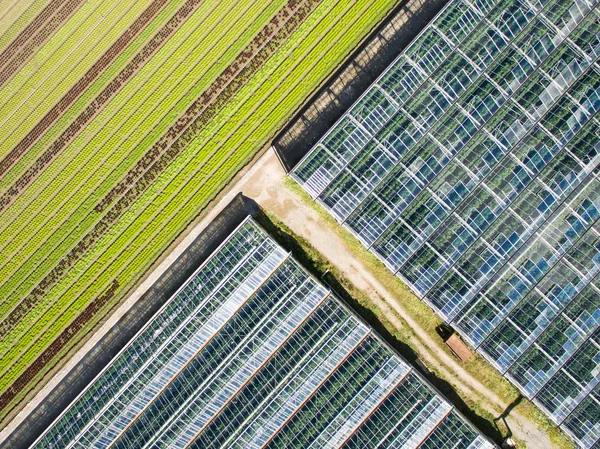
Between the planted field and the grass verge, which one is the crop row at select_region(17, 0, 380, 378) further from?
the grass verge

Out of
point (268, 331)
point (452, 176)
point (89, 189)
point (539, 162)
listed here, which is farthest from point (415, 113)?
point (89, 189)

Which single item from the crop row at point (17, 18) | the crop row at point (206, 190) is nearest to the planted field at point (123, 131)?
the crop row at point (206, 190)

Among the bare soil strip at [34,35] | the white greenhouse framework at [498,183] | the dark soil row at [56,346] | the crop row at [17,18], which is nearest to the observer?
the white greenhouse framework at [498,183]

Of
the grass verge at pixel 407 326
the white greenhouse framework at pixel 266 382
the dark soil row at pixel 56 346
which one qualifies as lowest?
the dark soil row at pixel 56 346

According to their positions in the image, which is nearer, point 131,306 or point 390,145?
point 390,145

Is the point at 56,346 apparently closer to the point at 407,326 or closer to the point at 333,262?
the point at 333,262

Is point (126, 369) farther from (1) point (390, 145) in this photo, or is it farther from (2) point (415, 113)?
(2) point (415, 113)

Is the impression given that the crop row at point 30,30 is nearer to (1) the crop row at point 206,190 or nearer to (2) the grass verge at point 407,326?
(1) the crop row at point 206,190
